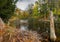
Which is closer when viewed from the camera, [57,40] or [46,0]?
[57,40]

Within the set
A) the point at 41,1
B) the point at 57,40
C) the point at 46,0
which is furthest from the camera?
the point at 41,1

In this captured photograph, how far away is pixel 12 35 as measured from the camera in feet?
17.1

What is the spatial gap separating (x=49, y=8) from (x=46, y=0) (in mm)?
712

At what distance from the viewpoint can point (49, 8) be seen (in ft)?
52.3

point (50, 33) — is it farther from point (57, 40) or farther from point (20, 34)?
point (20, 34)

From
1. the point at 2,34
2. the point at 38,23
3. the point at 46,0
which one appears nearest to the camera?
the point at 2,34

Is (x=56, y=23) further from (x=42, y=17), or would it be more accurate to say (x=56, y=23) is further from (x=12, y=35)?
(x=12, y=35)

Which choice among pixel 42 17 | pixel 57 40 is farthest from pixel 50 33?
pixel 42 17

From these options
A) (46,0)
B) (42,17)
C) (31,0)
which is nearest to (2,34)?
(46,0)

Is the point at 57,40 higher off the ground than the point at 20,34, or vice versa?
the point at 20,34

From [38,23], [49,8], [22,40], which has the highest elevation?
[22,40]

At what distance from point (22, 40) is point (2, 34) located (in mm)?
578

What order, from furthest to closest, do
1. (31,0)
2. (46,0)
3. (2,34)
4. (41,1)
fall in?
(31,0) → (41,1) → (46,0) → (2,34)

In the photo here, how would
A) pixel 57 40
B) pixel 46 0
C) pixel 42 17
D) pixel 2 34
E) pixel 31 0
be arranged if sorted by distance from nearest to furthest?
pixel 2 34 → pixel 57 40 → pixel 46 0 → pixel 42 17 → pixel 31 0
